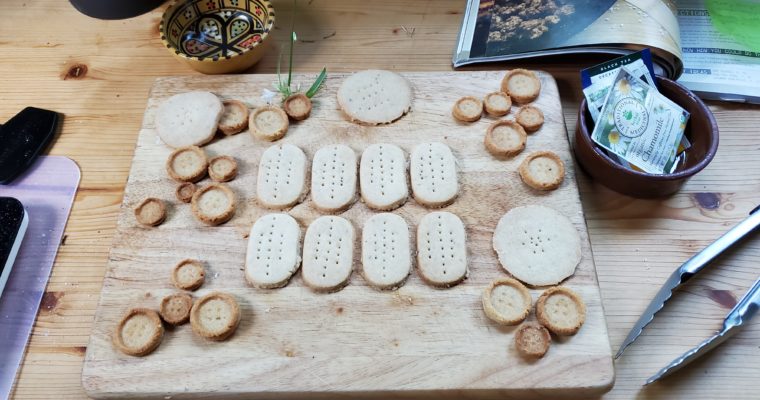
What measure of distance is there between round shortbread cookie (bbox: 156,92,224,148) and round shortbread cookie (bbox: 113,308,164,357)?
33 centimetres

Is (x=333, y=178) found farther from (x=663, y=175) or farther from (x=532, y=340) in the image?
(x=663, y=175)

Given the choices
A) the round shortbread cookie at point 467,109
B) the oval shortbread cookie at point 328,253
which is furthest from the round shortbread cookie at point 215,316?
the round shortbread cookie at point 467,109

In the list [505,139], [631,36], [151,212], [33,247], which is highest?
[631,36]

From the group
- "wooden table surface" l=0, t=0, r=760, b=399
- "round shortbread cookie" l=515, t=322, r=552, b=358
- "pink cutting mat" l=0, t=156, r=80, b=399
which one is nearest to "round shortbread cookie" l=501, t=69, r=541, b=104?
"wooden table surface" l=0, t=0, r=760, b=399

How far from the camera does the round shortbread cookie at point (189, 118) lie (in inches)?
41.6

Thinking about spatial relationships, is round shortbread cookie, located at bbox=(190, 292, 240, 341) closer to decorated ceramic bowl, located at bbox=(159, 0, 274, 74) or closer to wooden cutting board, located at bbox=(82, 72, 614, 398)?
wooden cutting board, located at bbox=(82, 72, 614, 398)

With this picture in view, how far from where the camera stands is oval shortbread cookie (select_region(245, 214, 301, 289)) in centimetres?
91

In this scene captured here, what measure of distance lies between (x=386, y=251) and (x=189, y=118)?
18.5 inches

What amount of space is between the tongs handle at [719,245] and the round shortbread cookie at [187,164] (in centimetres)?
83

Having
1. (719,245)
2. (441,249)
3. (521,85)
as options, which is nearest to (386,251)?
(441,249)

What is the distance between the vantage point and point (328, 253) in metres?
0.92

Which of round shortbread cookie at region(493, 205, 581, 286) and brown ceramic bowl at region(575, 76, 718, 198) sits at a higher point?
brown ceramic bowl at region(575, 76, 718, 198)

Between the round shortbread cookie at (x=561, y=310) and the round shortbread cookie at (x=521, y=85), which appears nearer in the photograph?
the round shortbread cookie at (x=561, y=310)

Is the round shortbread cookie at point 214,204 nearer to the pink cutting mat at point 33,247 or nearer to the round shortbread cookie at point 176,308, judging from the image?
the round shortbread cookie at point 176,308
